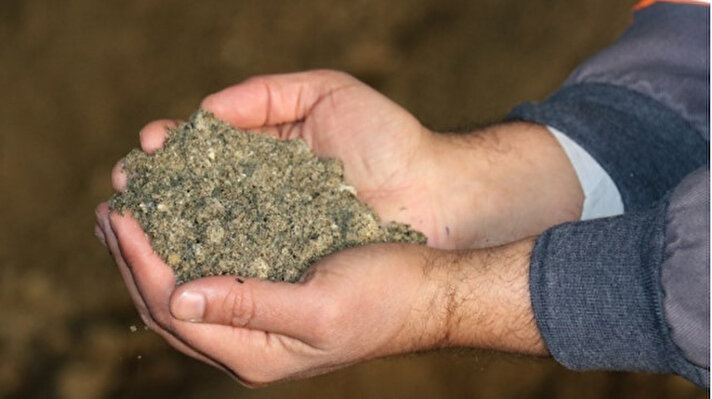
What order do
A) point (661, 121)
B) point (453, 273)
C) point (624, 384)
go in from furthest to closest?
point (624, 384) < point (661, 121) < point (453, 273)

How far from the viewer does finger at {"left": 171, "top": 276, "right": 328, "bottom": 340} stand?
1038mm

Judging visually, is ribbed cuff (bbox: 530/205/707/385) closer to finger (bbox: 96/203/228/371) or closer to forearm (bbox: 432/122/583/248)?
forearm (bbox: 432/122/583/248)

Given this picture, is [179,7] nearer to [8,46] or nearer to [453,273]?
[8,46]

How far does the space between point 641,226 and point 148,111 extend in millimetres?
1472

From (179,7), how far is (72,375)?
0.95 m

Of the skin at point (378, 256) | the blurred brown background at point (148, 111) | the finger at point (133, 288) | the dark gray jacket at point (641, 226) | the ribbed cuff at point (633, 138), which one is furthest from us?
the blurred brown background at point (148, 111)

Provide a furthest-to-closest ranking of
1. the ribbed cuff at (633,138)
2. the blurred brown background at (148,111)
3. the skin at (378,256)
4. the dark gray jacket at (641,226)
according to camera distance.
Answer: the blurred brown background at (148,111)
the ribbed cuff at (633,138)
the skin at (378,256)
the dark gray jacket at (641,226)

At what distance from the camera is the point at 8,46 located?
85.7 inches

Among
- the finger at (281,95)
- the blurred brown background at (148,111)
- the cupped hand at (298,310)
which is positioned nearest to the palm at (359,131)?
the finger at (281,95)

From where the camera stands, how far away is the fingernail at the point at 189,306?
103cm

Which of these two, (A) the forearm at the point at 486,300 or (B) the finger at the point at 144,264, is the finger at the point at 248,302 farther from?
(A) the forearm at the point at 486,300

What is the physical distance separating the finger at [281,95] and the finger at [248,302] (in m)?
0.39

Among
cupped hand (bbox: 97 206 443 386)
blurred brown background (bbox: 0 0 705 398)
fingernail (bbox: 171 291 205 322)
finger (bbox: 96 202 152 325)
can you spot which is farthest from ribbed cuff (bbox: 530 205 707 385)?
blurred brown background (bbox: 0 0 705 398)

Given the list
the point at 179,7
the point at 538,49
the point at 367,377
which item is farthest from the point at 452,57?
the point at 367,377
